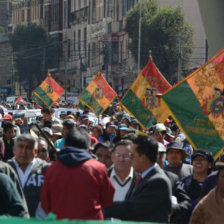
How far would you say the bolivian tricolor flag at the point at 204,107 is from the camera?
9156mm

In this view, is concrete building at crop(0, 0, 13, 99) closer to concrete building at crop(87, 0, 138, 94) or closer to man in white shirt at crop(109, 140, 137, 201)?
concrete building at crop(87, 0, 138, 94)

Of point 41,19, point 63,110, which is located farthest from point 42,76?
point 63,110

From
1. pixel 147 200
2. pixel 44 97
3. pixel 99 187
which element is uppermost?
pixel 99 187

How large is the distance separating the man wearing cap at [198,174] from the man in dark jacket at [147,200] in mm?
1860

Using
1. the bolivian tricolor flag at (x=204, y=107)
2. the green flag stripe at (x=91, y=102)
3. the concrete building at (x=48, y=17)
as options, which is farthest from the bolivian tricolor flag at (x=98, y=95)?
the concrete building at (x=48, y=17)

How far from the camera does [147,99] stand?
Answer: 14727 mm

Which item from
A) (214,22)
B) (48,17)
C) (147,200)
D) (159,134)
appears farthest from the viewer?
(48,17)

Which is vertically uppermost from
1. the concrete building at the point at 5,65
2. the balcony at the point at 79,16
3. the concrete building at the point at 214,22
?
the balcony at the point at 79,16

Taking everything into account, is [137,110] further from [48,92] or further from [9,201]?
[48,92]

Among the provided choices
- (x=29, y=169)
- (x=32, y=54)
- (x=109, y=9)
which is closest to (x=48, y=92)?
(x=29, y=169)

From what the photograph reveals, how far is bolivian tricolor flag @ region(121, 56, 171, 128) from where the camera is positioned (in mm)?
14211

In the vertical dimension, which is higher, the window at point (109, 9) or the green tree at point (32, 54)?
the window at point (109, 9)

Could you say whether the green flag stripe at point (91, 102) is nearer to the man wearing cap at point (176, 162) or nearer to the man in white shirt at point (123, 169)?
the man wearing cap at point (176, 162)

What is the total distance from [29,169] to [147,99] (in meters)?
8.33
